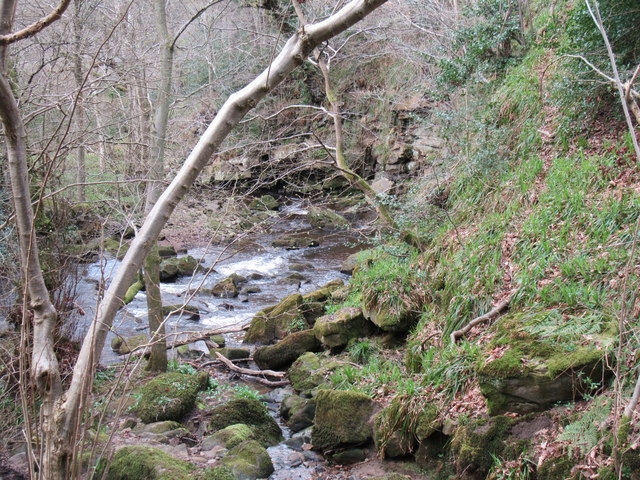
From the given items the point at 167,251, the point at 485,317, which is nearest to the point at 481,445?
the point at 485,317

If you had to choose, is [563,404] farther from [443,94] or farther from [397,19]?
[397,19]

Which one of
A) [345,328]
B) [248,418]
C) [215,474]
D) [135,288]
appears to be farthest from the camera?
[135,288]

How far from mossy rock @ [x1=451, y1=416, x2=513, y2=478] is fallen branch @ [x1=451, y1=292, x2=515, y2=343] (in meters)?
1.25

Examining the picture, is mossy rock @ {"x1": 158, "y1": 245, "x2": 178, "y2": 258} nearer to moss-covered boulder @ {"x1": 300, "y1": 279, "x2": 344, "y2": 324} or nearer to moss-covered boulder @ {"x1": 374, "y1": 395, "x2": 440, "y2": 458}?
moss-covered boulder @ {"x1": 300, "y1": 279, "x2": 344, "y2": 324}

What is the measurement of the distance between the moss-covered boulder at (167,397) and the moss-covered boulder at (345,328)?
2.09 m

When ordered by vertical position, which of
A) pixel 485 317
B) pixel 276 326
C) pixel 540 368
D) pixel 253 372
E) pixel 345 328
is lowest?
pixel 253 372

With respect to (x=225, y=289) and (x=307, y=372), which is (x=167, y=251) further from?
(x=307, y=372)

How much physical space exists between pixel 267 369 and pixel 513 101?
19.2ft

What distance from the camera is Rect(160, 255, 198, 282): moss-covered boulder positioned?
13547 millimetres

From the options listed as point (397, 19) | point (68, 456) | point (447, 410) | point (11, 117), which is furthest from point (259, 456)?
point (397, 19)

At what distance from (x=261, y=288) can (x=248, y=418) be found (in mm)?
6515

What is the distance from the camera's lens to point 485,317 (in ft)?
18.0

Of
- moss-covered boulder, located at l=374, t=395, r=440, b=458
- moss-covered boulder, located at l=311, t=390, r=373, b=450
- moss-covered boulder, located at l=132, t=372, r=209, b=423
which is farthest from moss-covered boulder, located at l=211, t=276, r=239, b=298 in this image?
moss-covered boulder, located at l=374, t=395, r=440, b=458

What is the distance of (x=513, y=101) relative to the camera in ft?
27.6
